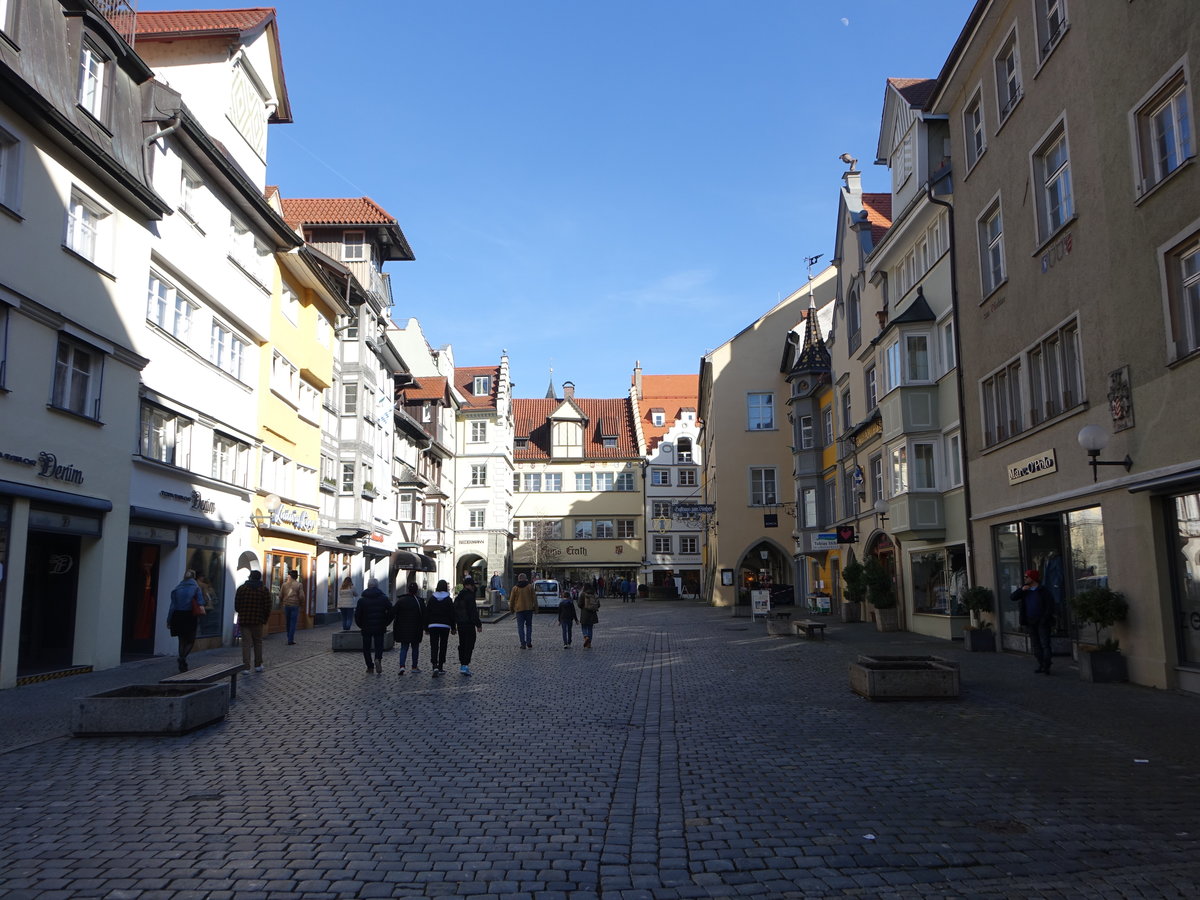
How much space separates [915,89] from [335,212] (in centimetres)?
2329

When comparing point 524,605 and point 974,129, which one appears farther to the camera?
point 524,605

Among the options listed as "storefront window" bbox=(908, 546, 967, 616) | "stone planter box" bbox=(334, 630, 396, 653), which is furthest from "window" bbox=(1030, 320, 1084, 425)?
"stone planter box" bbox=(334, 630, 396, 653)

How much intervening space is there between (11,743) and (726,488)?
148ft

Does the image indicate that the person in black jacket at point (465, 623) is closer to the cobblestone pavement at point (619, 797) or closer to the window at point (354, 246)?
the cobblestone pavement at point (619, 797)

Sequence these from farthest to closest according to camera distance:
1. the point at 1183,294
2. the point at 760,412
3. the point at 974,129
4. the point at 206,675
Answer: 1. the point at 760,412
2. the point at 974,129
3. the point at 1183,294
4. the point at 206,675

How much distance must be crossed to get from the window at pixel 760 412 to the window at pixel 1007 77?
34710 millimetres

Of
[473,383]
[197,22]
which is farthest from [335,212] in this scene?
[473,383]

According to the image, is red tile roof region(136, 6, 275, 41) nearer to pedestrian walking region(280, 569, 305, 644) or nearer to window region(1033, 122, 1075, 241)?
pedestrian walking region(280, 569, 305, 644)

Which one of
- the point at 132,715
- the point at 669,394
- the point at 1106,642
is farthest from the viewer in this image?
the point at 669,394

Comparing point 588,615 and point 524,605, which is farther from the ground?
point 524,605

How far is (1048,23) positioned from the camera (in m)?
17.3

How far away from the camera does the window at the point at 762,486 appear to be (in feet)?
175

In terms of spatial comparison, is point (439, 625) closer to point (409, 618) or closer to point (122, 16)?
point (409, 618)

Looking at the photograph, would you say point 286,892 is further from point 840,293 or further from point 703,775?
point 840,293
